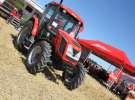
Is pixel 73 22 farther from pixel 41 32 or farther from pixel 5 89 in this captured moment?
pixel 5 89

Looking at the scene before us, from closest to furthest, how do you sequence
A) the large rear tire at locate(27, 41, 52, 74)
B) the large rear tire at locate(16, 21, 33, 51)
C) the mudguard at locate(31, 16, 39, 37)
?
the large rear tire at locate(27, 41, 52, 74)
the mudguard at locate(31, 16, 39, 37)
the large rear tire at locate(16, 21, 33, 51)

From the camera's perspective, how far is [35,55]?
10062 millimetres

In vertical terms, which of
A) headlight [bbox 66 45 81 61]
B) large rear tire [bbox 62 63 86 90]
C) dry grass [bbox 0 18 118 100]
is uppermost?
headlight [bbox 66 45 81 61]

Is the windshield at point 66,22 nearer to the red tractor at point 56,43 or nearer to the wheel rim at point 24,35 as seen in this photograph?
the red tractor at point 56,43

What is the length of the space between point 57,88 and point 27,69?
1190 mm

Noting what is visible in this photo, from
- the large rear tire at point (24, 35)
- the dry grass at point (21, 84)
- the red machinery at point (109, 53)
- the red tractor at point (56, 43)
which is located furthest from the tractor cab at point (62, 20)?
the red machinery at point (109, 53)

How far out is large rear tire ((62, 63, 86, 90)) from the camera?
10.1 metres

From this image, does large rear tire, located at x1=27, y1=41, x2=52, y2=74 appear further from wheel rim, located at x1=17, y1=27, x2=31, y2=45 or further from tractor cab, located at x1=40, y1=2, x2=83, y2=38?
wheel rim, located at x1=17, y1=27, x2=31, y2=45

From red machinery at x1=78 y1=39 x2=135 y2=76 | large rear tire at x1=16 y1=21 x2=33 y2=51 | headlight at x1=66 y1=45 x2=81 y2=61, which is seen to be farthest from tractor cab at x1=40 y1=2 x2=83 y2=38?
red machinery at x1=78 y1=39 x2=135 y2=76

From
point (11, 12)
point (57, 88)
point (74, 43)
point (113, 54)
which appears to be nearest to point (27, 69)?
point (57, 88)

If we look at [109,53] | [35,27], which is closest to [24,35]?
[35,27]

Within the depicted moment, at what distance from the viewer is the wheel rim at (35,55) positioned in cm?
977

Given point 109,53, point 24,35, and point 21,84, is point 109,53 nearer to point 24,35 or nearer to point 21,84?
point 24,35

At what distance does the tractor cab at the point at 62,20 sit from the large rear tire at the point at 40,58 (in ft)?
3.41
